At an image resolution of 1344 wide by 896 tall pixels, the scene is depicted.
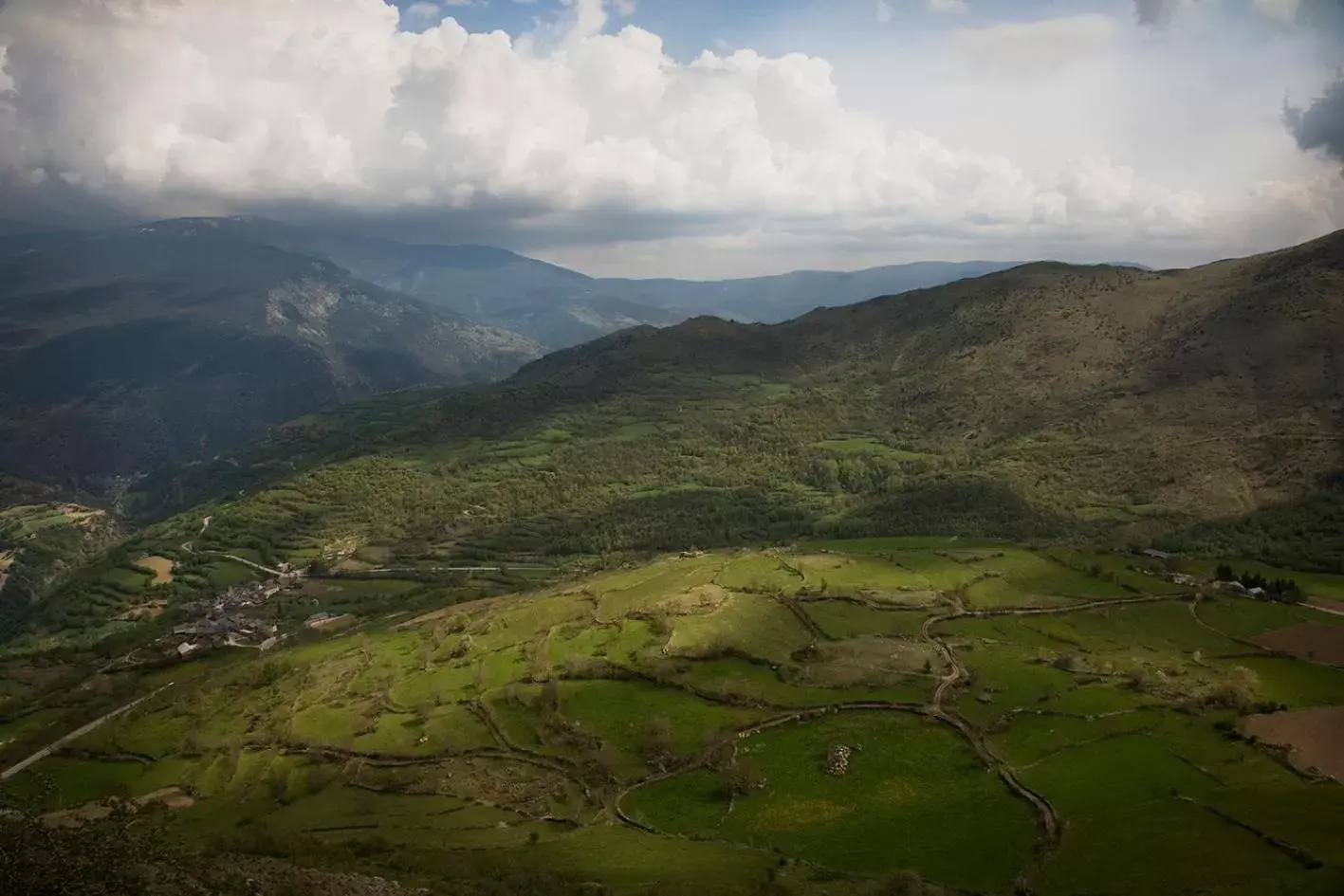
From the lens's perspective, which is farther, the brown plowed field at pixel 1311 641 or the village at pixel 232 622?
the village at pixel 232 622

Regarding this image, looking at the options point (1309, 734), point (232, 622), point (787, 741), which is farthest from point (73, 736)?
point (1309, 734)

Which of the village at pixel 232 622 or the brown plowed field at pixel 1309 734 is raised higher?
the brown plowed field at pixel 1309 734

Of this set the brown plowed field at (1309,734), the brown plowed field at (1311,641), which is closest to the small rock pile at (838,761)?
the brown plowed field at (1309,734)

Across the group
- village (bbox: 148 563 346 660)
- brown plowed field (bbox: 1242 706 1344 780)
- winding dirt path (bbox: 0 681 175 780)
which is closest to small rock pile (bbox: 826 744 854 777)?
brown plowed field (bbox: 1242 706 1344 780)

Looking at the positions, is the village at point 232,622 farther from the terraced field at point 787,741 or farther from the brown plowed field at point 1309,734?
the brown plowed field at point 1309,734

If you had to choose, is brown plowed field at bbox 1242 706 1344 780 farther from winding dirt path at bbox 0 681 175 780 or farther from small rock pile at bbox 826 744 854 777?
winding dirt path at bbox 0 681 175 780

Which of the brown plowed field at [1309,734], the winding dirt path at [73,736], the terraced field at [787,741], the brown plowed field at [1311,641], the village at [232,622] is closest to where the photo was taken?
the terraced field at [787,741]
